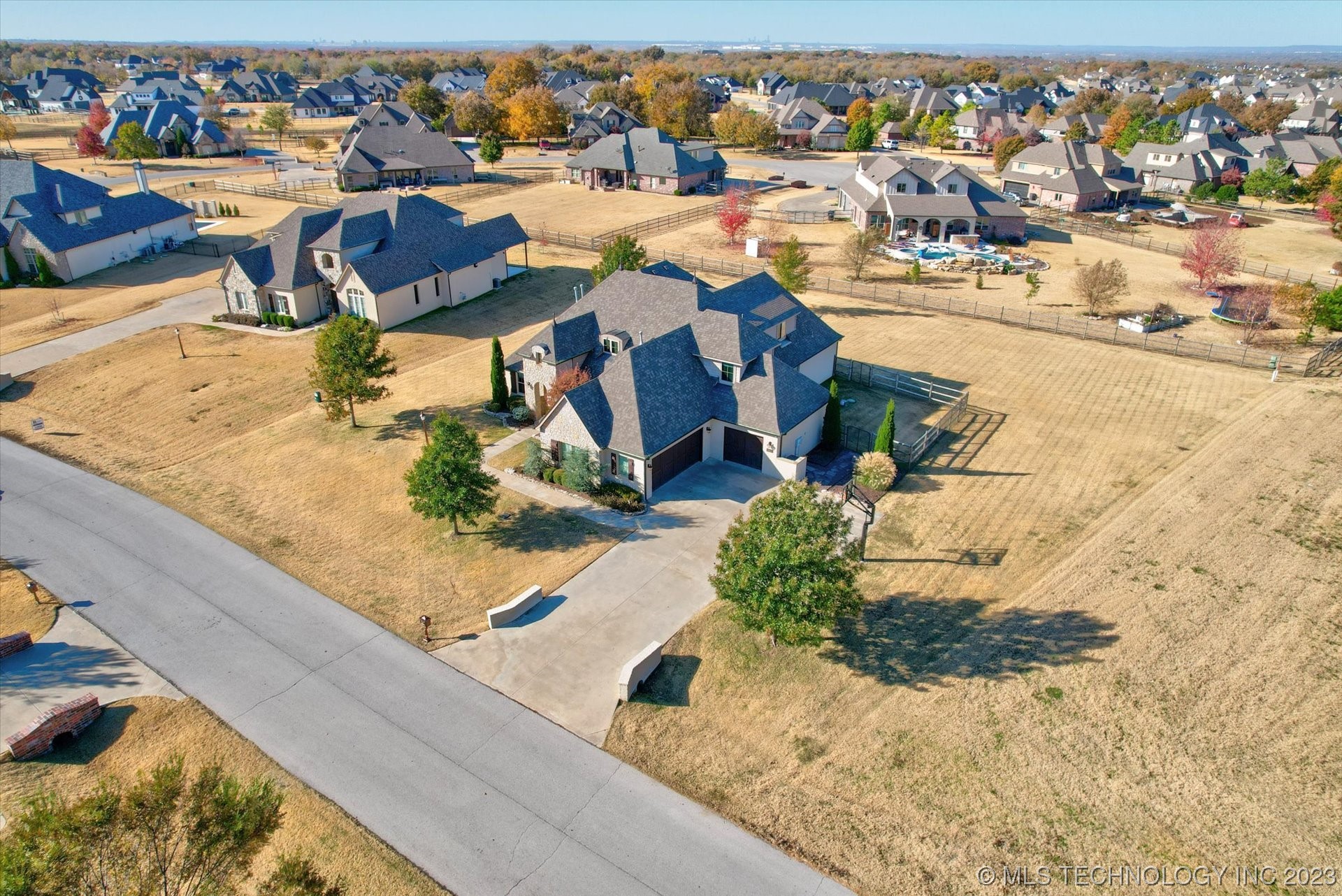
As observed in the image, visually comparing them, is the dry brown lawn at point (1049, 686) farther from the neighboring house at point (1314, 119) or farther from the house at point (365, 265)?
the neighboring house at point (1314, 119)

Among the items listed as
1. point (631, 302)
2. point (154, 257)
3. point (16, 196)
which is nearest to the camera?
point (631, 302)

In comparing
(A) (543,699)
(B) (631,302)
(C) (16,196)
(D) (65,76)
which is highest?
(D) (65,76)

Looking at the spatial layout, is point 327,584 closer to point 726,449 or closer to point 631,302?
point 726,449

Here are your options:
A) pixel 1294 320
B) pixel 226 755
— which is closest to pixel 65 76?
pixel 226 755

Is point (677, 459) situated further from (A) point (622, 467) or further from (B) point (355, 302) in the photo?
(B) point (355, 302)

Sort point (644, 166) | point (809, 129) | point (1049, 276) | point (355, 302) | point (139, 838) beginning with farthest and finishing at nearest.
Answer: point (809, 129), point (644, 166), point (1049, 276), point (355, 302), point (139, 838)

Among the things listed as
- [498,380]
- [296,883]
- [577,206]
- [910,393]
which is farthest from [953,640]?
[577,206]
